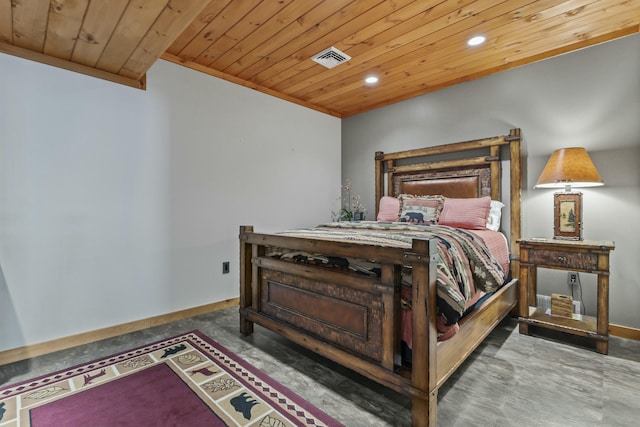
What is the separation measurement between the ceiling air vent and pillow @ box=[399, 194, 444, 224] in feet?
5.07

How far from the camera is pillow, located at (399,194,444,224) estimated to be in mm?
2992

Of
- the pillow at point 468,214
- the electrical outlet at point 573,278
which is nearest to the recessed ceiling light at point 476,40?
the pillow at point 468,214

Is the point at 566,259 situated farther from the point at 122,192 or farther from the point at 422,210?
the point at 122,192

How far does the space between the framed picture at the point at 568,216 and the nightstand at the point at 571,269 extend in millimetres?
110

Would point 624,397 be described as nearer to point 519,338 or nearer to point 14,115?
point 519,338

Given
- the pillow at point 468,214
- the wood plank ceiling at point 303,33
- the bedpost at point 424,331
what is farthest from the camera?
the pillow at point 468,214

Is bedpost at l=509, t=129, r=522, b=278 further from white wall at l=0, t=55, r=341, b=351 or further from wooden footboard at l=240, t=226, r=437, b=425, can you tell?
white wall at l=0, t=55, r=341, b=351

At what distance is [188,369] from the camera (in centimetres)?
190

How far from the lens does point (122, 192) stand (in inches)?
98.1

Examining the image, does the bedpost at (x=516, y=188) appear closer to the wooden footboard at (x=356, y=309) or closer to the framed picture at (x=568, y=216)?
the framed picture at (x=568, y=216)

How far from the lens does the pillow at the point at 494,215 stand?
115 inches

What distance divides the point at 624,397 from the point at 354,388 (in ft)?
4.69

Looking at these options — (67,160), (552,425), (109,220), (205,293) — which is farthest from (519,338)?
(67,160)

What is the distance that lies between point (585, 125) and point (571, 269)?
125 centimetres
